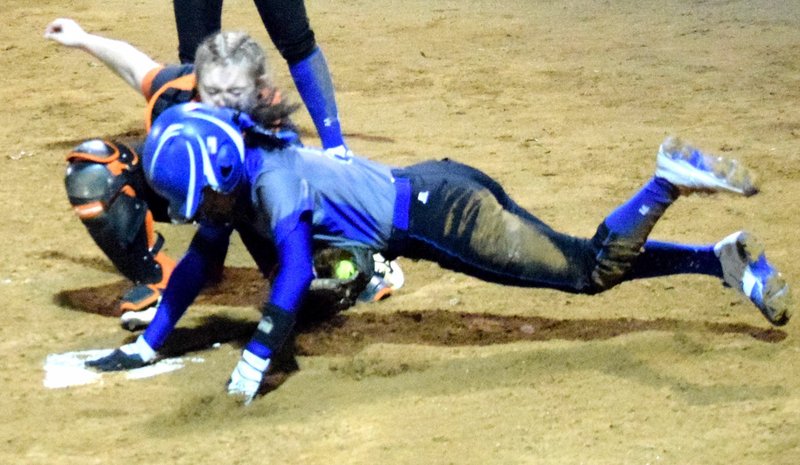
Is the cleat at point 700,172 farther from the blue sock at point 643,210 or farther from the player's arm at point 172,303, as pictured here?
the player's arm at point 172,303

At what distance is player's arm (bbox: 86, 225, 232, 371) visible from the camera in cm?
353

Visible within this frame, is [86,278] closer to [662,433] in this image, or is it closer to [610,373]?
[610,373]

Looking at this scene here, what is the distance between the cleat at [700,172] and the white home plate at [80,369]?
5.02ft

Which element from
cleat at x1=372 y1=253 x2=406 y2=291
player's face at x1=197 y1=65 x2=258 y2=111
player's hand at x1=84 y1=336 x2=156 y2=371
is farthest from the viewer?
cleat at x1=372 y1=253 x2=406 y2=291

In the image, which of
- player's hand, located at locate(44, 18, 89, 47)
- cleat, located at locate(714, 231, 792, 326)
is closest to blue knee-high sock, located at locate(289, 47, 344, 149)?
player's hand, located at locate(44, 18, 89, 47)

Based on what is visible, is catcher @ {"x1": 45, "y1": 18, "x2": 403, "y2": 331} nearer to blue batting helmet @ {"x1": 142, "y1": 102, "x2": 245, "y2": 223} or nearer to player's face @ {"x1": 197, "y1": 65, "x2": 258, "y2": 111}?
player's face @ {"x1": 197, "y1": 65, "x2": 258, "y2": 111}

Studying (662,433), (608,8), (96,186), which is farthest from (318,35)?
(662,433)

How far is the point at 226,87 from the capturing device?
3410 millimetres

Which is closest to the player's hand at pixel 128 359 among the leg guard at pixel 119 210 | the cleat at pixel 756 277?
the leg guard at pixel 119 210

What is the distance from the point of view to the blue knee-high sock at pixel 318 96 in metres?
4.49

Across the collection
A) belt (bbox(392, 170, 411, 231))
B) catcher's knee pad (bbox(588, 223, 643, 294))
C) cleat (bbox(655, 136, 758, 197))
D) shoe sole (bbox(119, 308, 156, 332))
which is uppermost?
cleat (bbox(655, 136, 758, 197))

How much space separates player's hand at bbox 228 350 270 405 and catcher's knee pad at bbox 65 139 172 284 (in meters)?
0.85

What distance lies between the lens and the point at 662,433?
3.06m

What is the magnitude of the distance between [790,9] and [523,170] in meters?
4.38
